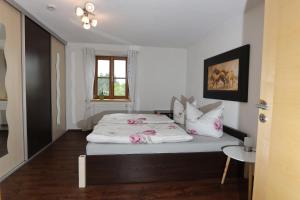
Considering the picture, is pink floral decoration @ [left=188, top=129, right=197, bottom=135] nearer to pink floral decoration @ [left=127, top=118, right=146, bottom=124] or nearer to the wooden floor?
the wooden floor

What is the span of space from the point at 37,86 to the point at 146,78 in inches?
95.2

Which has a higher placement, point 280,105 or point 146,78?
point 146,78

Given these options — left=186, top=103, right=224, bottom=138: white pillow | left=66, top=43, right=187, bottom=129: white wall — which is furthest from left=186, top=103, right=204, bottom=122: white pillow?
left=66, top=43, right=187, bottom=129: white wall

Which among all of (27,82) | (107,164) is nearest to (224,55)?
(107,164)

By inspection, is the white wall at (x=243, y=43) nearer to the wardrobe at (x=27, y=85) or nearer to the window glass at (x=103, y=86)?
the window glass at (x=103, y=86)

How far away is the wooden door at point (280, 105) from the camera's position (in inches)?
36.6

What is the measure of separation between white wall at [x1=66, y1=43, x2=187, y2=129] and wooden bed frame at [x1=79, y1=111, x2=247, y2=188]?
2.58m

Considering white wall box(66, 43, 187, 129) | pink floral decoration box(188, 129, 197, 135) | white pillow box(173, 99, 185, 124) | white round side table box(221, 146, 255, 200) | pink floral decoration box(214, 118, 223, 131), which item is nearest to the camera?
white round side table box(221, 146, 255, 200)

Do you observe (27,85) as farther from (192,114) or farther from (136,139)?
(192,114)

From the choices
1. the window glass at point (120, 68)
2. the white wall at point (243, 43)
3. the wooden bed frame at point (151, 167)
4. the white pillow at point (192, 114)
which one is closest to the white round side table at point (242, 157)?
the wooden bed frame at point (151, 167)

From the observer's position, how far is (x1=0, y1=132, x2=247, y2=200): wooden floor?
75.4 inches

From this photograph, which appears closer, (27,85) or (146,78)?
(27,85)

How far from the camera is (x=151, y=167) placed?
215 cm

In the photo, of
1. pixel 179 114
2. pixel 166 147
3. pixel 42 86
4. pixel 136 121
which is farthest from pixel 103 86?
pixel 166 147
